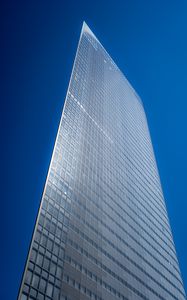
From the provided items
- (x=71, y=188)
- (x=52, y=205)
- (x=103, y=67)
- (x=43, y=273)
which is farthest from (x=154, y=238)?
(x=103, y=67)

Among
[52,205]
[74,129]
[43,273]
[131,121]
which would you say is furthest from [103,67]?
[43,273]

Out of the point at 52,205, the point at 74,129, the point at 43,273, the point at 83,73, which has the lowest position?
the point at 43,273

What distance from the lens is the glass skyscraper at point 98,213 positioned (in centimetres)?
4466

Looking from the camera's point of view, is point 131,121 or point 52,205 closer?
point 52,205

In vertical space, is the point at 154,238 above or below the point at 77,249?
above

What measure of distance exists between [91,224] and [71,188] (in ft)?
26.1

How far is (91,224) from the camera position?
57938 millimetres

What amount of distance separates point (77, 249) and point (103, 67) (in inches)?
4083

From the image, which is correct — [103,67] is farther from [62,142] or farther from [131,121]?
[62,142]

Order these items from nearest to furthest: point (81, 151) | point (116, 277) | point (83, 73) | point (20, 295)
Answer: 1. point (20, 295)
2. point (116, 277)
3. point (81, 151)
4. point (83, 73)

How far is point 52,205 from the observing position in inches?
1996

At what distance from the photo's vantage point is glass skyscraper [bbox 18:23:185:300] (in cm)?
4466

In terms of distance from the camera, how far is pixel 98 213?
63.2 meters

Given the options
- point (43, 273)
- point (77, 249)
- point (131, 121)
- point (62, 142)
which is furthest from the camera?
point (131, 121)
